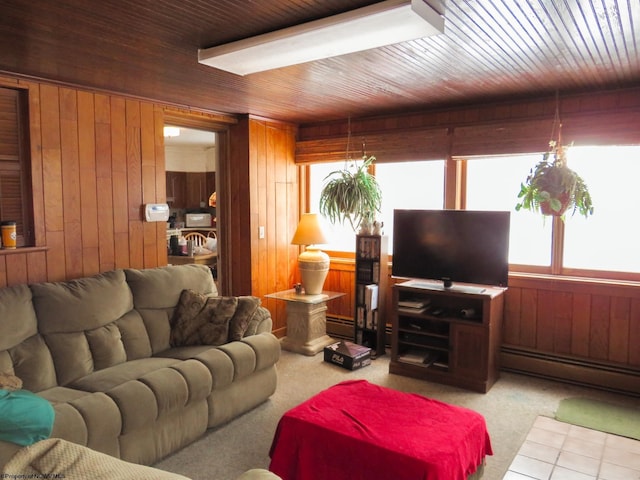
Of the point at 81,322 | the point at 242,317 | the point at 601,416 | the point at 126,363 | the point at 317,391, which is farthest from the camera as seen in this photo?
the point at 317,391

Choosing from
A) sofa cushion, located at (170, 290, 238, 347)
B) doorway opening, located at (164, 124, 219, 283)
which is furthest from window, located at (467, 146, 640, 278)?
doorway opening, located at (164, 124, 219, 283)

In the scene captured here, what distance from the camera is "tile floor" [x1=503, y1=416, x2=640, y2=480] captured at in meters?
2.64

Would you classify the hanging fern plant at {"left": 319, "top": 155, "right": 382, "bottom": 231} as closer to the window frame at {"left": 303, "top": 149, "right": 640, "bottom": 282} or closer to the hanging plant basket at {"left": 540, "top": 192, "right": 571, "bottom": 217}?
the window frame at {"left": 303, "top": 149, "right": 640, "bottom": 282}

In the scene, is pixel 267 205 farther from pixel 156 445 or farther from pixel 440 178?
pixel 156 445

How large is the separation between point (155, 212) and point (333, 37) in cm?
237

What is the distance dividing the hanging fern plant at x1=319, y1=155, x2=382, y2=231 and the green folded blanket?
3.17 metres

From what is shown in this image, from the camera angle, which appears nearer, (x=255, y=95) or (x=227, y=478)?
(x=227, y=478)

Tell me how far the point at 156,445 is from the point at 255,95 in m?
2.66

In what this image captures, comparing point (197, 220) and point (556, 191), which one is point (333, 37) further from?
point (197, 220)

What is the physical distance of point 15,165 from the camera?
3.24 meters

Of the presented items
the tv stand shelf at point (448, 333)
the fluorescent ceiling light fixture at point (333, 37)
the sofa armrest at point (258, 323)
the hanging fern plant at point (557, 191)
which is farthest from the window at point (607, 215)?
the sofa armrest at point (258, 323)

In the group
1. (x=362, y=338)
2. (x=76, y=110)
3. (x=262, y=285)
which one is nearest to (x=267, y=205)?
(x=262, y=285)

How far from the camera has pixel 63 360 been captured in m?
2.88

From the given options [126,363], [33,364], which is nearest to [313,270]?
[126,363]
